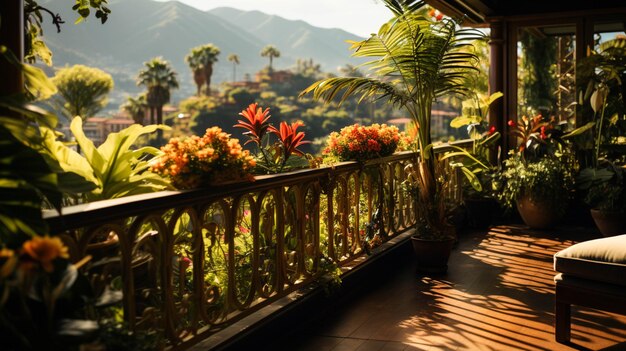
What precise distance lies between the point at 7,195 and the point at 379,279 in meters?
3.32

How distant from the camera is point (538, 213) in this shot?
6.36 metres

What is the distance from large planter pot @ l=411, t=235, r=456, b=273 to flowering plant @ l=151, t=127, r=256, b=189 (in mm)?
2236

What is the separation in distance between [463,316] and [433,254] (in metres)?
1.02

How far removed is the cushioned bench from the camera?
2.95 m

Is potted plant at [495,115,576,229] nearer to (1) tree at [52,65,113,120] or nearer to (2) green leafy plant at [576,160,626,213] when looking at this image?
(2) green leafy plant at [576,160,626,213]

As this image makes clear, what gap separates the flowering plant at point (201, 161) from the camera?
8.66ft

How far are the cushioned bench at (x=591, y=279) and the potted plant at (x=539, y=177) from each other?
3184 mm

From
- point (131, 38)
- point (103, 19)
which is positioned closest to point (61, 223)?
point (103, 19)

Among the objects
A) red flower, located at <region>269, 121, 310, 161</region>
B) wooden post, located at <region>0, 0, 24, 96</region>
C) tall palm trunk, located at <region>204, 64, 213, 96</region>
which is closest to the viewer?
wooden post, located at <region>0, 0, 24, 96</region>

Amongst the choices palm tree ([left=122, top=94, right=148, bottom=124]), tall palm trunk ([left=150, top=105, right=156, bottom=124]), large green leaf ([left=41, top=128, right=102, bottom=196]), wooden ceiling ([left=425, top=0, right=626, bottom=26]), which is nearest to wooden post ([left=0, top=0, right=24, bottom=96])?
large green leaf ([left=41, top=128, right=102, bottom=196])

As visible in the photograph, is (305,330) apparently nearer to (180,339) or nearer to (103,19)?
(180,339)

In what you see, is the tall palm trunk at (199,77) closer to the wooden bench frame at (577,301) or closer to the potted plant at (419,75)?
the potted plant at (419,75)

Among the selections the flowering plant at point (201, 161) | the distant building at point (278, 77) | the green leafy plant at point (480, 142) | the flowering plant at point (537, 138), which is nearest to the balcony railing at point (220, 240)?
the flowering plant at point (201, 161)

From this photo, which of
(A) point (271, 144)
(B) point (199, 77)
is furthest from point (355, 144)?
(B) point (199, 77)
